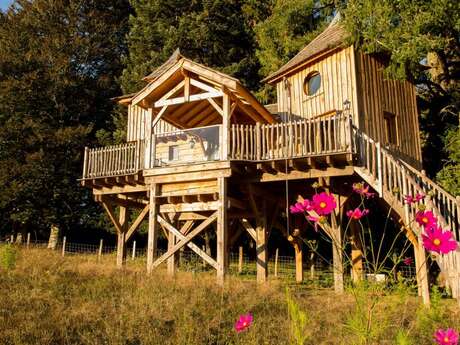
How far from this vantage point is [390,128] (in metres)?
16.9

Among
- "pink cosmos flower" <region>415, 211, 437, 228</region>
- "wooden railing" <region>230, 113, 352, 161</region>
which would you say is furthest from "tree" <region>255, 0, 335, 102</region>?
"pink cosmos flower" <region>415, 211, 437, 228</region>

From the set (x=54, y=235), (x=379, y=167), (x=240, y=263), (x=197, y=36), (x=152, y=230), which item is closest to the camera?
(x=379, y=167)

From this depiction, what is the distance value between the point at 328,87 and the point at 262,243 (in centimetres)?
597

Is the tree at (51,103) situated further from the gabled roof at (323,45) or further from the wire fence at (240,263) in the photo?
the gabled roof at (323,45)

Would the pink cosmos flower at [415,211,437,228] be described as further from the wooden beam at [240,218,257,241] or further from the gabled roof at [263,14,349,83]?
the gabled roof at [263,14,349,83]

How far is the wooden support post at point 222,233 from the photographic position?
12548 mm

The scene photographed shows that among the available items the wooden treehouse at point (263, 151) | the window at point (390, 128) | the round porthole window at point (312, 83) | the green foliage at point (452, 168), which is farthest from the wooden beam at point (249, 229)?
the green foliage at point (452, 168)

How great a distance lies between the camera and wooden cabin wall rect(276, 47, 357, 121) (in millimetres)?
15883

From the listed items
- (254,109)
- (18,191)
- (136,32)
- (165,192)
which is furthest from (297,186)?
(136,32)

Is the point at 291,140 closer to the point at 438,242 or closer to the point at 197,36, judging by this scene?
the point at 438,242

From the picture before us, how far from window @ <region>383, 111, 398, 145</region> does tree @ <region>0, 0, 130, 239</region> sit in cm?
1861

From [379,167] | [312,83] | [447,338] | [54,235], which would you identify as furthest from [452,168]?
[54,235]

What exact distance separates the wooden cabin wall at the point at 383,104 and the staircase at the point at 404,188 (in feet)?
10.7

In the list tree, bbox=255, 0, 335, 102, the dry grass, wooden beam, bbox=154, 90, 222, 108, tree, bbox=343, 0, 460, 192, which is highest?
tree, bbox=255, 0, 335, 102
